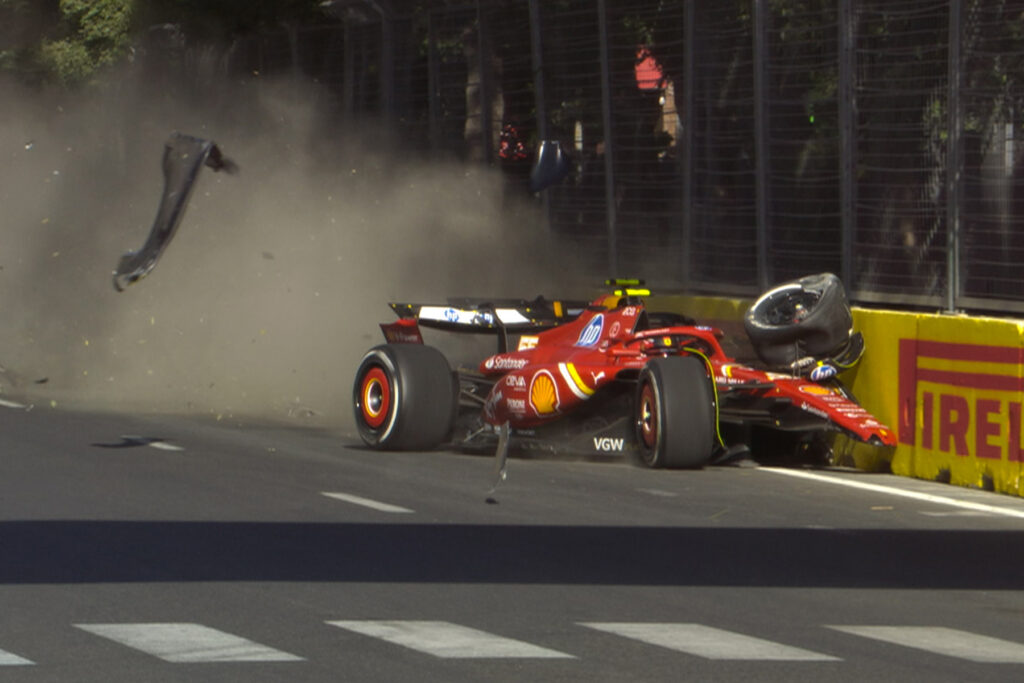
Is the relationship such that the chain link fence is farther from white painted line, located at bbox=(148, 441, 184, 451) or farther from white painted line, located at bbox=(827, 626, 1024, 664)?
white painted line, located at bbox=(827, 626, 1024, 664)

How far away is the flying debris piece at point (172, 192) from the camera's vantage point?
15045 millimetres

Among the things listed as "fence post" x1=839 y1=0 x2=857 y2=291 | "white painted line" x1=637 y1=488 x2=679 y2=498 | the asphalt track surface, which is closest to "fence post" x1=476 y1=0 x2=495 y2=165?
"fence post" x1=839 y1=0 x2=857 y2=291

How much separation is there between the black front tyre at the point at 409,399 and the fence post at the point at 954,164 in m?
3.54

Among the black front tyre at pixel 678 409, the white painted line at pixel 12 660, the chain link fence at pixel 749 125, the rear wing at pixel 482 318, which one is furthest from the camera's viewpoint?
the rear wing at pixel 482 318

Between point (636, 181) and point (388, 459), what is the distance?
242 inches

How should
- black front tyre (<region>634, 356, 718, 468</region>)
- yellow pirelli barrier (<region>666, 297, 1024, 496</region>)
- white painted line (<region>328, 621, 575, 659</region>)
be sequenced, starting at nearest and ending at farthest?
white painted line (<region>328, 621, 575, 659</region>)
yellow pirelli barrier (<region>666, 297, 1024, 496</region>)
black front tyre (<region>634, 356, 718, 468</region>)

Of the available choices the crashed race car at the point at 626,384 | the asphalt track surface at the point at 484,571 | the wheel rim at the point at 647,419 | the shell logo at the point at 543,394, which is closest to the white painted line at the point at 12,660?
the asphalt track surface at the point at 484,571

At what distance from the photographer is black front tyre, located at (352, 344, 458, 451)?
13922 mm

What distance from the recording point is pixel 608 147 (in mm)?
19469

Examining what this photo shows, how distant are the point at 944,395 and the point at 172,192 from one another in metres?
6.41

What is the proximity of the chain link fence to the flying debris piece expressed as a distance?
172 inches

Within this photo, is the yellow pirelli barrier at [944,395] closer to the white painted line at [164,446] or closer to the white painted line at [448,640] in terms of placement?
the white painted line at [164,446]

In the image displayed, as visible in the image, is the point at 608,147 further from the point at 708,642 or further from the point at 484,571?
the point at 708,642

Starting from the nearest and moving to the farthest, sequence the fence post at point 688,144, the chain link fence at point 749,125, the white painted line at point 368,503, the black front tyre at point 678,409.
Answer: the white painted line at point 368,503 → the black front tyre at point 678,409 → the chain link fence at point 749,125 → the fence post at point 688,144
